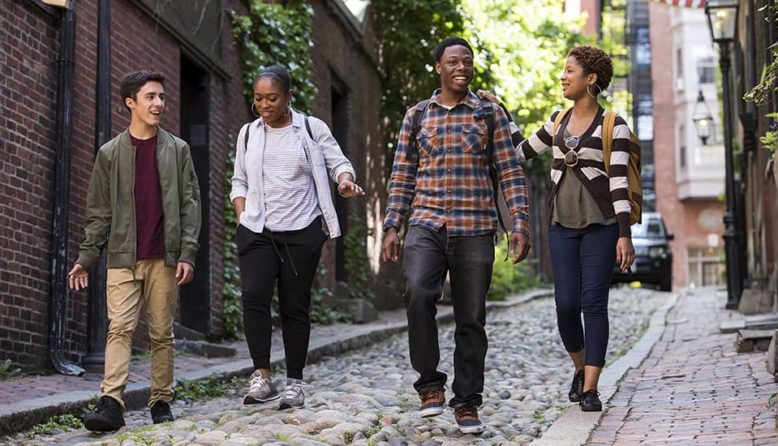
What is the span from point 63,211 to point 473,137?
12.8ft

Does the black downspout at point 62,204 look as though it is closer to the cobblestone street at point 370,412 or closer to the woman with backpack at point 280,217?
the cobblestone street at point 370,412

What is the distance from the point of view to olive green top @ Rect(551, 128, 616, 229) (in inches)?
242

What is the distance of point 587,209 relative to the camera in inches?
243

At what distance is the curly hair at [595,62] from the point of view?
6.35m

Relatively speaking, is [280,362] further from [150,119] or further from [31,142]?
[150,119]

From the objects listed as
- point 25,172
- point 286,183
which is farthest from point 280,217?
point 25,172

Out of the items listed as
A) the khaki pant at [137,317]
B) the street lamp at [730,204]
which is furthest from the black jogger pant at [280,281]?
the street lamp at [730,204]

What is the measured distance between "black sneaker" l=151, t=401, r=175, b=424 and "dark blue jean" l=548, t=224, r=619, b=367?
212cm

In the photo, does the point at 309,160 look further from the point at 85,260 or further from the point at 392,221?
the point at 85,260

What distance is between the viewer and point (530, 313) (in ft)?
58.5

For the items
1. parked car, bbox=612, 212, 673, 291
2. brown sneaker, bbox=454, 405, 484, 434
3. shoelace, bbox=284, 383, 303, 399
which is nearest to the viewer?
brown sneaker, bbox=454, 405, 484, 434

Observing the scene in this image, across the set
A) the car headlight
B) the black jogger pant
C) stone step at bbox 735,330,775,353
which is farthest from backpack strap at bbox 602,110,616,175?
the car headlight

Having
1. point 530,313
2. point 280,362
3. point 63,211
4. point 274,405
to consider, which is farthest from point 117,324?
point 530,313

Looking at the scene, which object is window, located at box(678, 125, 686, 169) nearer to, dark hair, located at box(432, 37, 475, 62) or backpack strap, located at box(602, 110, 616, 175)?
backpack strap, located at box(602, 110, 616, 175)
